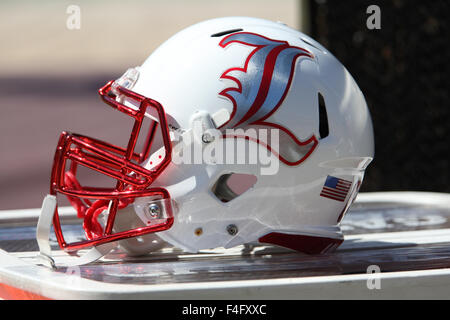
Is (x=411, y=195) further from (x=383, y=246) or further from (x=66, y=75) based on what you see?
(x=66, y=75)

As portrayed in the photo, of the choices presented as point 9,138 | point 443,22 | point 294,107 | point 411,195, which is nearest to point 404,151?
point 443,22

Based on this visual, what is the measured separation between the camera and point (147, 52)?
41.0ft

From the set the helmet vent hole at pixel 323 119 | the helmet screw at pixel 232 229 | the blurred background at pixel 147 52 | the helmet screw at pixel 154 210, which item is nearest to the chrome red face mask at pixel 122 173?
the helmet screw at pixel 154 210

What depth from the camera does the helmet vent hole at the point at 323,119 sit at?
1782 mm

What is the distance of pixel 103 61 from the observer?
44.0 feet

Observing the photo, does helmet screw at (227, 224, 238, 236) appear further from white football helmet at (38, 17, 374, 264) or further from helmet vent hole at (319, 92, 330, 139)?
helmet vent hole at (319, 92, 330, 139)

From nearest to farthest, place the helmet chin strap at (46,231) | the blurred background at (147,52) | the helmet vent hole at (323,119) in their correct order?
the helmet chin strap at (46,231) → the helmet vent hole at (323,119) → the blurred background at (147,52)

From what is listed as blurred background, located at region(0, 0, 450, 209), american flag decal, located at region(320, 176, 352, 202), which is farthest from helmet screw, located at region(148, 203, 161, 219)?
blurred background, located at region(0, 0, 450, 209)

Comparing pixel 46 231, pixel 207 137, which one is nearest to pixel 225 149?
pixel 207 137

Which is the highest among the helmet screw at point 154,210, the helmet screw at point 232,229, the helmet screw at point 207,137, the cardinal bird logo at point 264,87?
the cardinal bird logo at point 264,87

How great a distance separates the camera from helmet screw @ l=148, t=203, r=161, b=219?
1.72 m

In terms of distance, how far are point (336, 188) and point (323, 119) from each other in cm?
16

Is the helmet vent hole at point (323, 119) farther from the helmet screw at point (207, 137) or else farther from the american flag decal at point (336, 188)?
the helmet screw at point (207, 137)
